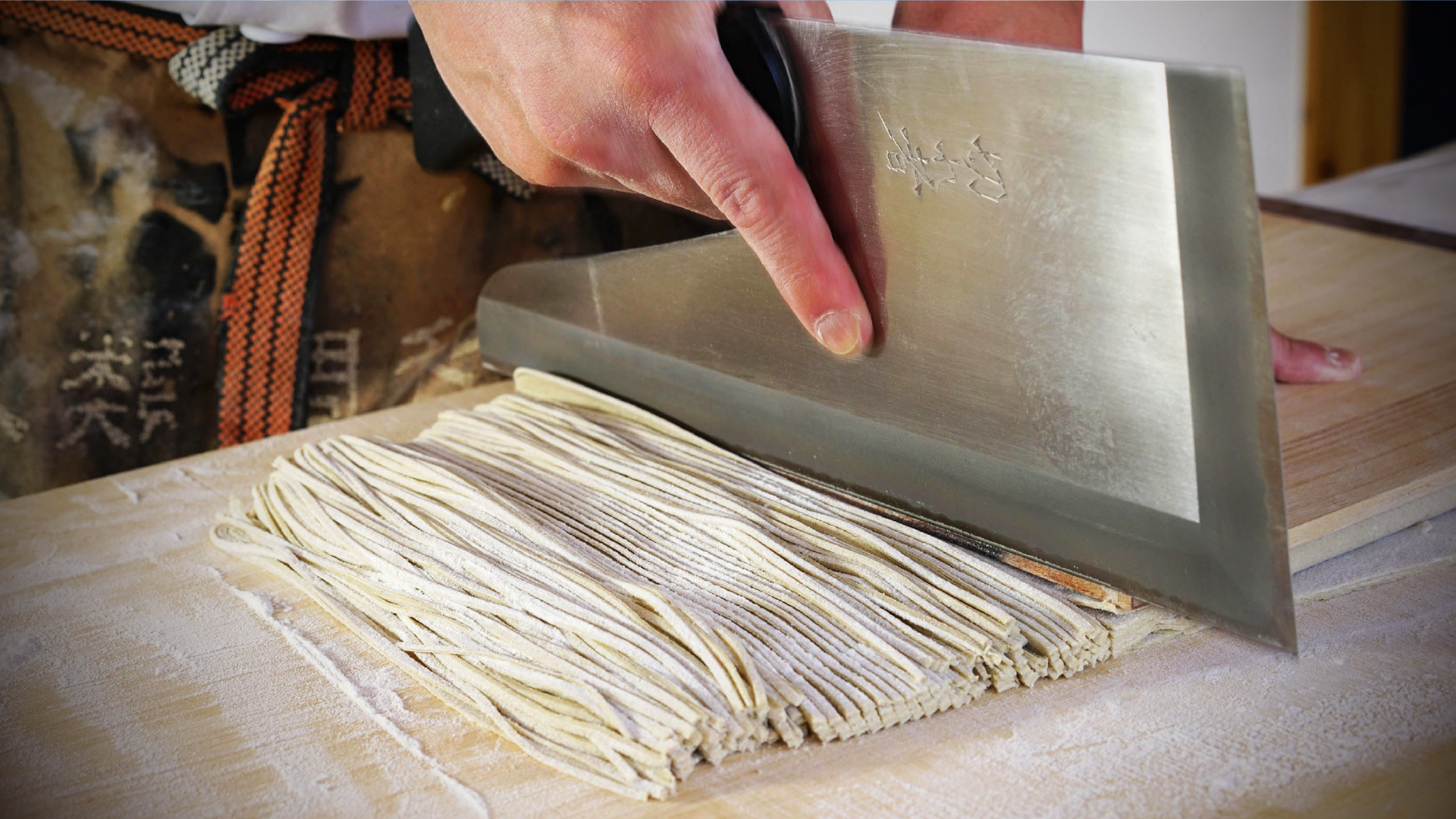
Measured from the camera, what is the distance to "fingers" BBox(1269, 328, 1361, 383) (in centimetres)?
Answer: 116

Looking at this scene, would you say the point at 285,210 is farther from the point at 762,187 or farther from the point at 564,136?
the point at 762,187

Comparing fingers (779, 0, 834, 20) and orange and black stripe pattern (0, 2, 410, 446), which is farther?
orange and black stripe pattern (0, 2, 410, 446)

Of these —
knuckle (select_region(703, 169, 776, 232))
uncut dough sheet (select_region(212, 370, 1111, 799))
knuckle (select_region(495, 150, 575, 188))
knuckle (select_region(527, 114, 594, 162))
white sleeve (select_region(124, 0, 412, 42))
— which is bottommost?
uncut dough sheet (select_region(212, 370, 1111, 799))

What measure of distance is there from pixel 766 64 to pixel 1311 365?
24.9 inches

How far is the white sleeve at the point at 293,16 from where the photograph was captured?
4.33 ft

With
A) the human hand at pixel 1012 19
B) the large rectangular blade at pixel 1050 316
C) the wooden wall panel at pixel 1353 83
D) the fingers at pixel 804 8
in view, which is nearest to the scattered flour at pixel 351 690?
the large rectangular blade at pixel 1050 316

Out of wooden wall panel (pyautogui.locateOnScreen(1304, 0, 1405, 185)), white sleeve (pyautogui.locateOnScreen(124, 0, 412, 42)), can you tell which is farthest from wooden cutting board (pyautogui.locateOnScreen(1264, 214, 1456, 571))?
wooden wall panel (pyautogui.locateOnScreen(1304, 0, 1405, 185))

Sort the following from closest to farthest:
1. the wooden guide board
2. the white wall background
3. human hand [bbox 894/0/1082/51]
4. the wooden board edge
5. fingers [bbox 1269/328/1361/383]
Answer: the wooden guide board, the wooden board edge, fingers [bbox 1269/328/1361/383], human hand [bbox 894/0/1082/51], the white wall background

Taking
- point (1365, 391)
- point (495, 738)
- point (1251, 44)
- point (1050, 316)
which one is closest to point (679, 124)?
point (1050, 316)

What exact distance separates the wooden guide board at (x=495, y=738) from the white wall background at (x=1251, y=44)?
155cm

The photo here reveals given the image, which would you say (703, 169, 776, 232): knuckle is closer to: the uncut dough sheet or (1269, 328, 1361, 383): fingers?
the uncut dough sheet

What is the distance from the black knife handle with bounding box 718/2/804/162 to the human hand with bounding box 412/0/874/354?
0.04ft

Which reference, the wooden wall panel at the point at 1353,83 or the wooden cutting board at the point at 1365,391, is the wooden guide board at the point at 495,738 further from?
the wooden wall panel at the point at 1353,83

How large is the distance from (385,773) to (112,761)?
0.58 feet
